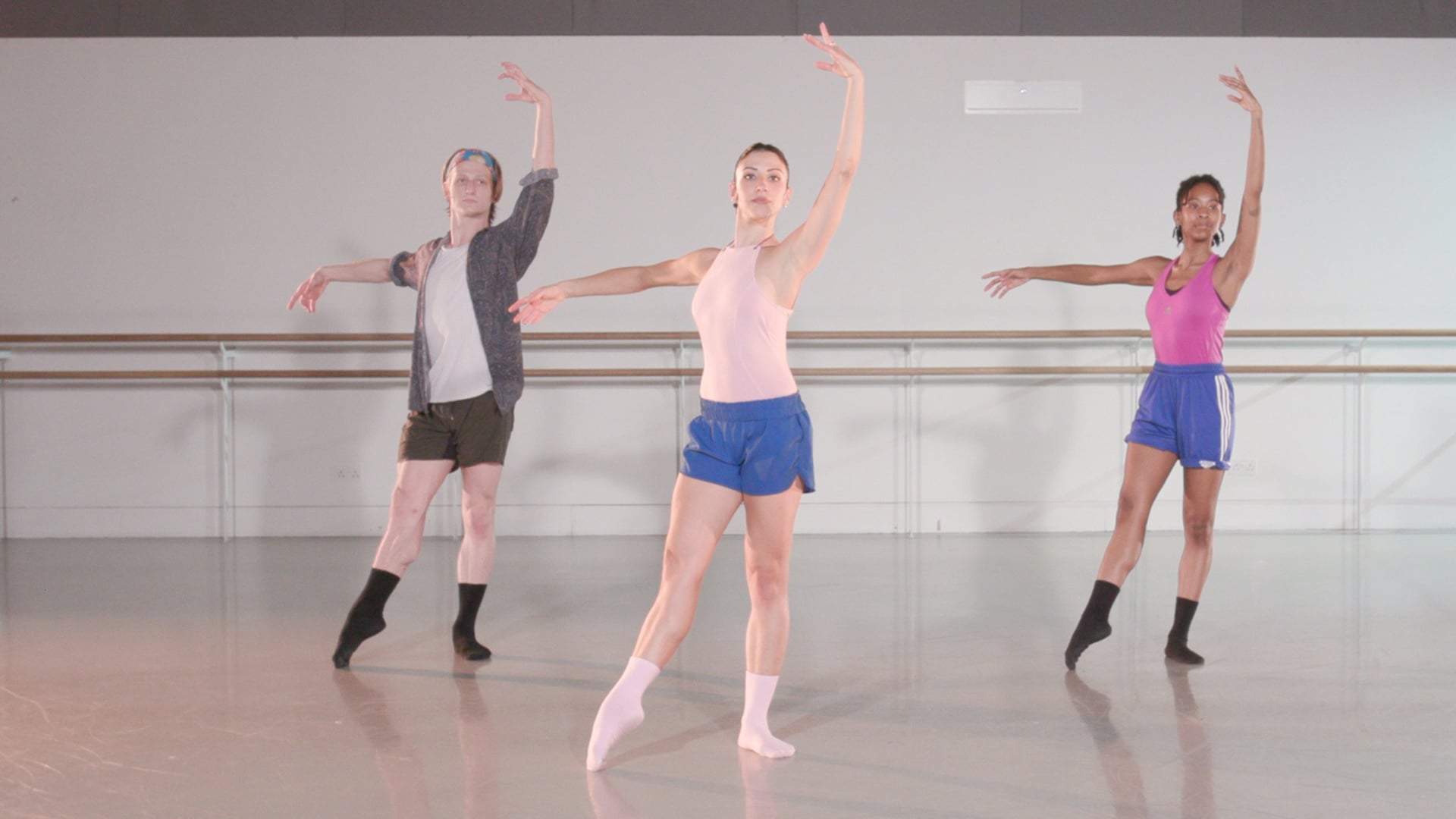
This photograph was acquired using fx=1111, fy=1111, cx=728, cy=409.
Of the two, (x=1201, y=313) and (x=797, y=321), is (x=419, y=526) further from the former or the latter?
(x=797, y=321)

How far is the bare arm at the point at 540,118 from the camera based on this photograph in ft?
9.54

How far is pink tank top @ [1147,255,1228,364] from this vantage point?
2994 millimetres

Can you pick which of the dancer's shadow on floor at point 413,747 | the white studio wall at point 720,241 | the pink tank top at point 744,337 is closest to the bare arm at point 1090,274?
the pink tank top at point 744,337

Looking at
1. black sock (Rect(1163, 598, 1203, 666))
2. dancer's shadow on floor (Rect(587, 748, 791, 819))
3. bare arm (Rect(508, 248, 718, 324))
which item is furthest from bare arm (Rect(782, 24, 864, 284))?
black sock (Rect(1163, 598, 1203, 666))

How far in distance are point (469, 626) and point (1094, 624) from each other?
1655 mm

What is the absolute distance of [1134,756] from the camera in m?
2.06

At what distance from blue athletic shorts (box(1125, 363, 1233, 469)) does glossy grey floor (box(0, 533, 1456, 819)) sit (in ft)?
1.79

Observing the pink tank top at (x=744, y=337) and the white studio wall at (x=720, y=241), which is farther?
the white studio wall at (x=720, y=241)

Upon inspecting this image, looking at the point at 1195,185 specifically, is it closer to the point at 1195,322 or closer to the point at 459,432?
the point at 1195,322

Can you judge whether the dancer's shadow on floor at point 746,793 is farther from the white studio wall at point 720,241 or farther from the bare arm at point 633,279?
the white studio wall at point 720,241

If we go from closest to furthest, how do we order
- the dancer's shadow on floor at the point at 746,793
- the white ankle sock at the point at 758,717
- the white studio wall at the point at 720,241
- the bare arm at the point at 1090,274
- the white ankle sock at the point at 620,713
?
the dancer's shadow on floor at the point at 746,793
the white ankle sock at the point at 620,713
the white ankle sock at the point at 758,717
the bare arm at the point at 1090,274
the white studio wall at the point at 720,241

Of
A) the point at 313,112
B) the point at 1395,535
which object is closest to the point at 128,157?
the point at 313,112

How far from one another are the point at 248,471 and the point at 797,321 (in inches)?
115

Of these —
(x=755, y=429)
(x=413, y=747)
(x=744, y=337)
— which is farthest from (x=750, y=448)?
(x=413, y=747)
